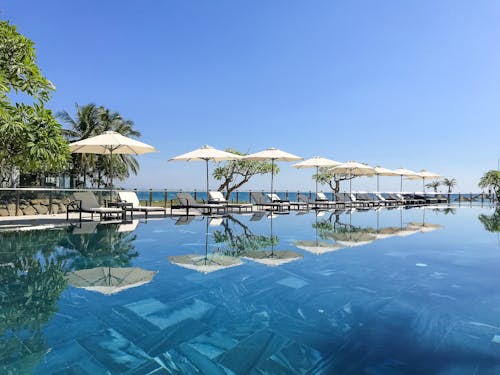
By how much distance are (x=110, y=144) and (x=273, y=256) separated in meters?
6.77

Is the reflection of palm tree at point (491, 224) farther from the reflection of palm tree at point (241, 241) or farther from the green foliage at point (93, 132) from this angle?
the green foliage at point (93, 132)

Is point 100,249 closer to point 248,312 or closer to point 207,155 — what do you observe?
point 248,312

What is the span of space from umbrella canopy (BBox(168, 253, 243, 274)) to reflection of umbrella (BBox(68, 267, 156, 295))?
61 centimetres

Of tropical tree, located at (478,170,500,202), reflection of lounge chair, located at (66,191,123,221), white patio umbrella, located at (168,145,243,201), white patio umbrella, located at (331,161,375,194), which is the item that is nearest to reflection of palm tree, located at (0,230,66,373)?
reflection of lounge chair, located at (66,191,123,221)

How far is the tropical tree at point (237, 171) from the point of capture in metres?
25.8

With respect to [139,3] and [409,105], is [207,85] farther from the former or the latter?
[409,105]

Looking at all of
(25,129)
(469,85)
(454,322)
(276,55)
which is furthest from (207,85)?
(454,322)

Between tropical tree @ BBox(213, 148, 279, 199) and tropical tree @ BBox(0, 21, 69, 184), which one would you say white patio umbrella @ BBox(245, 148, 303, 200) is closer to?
tropical tree @ BBox(0, 21, 69, 184)

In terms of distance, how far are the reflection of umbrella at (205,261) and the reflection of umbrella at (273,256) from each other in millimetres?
339

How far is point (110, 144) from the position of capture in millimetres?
9820

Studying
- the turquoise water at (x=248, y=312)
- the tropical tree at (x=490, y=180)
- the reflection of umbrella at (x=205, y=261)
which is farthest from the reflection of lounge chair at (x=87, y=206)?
the tropical tree at (x=490, y=180)

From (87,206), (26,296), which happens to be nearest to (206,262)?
(26,296)

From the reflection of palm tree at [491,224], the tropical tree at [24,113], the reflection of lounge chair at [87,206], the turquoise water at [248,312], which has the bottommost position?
the turquoise water at [248,312]

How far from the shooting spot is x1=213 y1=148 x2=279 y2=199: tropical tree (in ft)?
84.7
